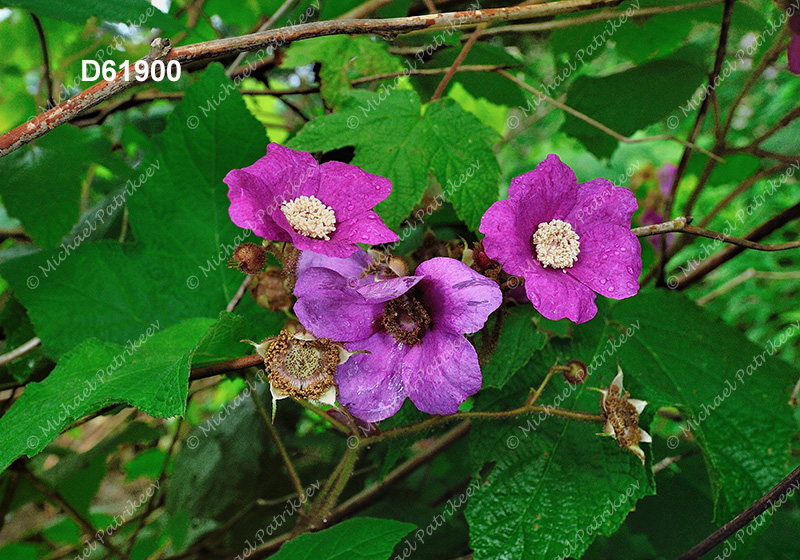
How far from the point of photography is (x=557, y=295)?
587mm

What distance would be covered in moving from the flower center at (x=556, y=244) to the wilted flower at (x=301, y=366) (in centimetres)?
24

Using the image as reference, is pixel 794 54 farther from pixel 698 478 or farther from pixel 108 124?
pixel 108 124

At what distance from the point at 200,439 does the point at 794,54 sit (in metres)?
1.39

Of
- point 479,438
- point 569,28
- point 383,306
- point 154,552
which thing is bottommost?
point 154,552

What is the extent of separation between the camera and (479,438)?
81cm

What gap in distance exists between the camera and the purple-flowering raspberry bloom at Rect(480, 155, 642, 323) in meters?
0.59

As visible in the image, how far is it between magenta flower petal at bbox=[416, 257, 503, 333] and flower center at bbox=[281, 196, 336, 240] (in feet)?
0.38

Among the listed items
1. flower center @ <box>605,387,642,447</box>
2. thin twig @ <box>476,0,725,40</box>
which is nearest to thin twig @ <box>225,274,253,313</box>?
flower center @ <box>605,387,642,447</box>

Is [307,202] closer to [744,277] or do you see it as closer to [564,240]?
[564,240]

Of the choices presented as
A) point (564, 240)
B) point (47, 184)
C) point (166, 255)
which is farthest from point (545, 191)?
point (47, 184)

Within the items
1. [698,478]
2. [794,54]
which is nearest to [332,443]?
[698,478]

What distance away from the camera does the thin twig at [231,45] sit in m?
0.58

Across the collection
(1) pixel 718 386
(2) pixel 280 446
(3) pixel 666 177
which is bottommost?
(3) pixel 666 177

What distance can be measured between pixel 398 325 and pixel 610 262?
0.79 ft
